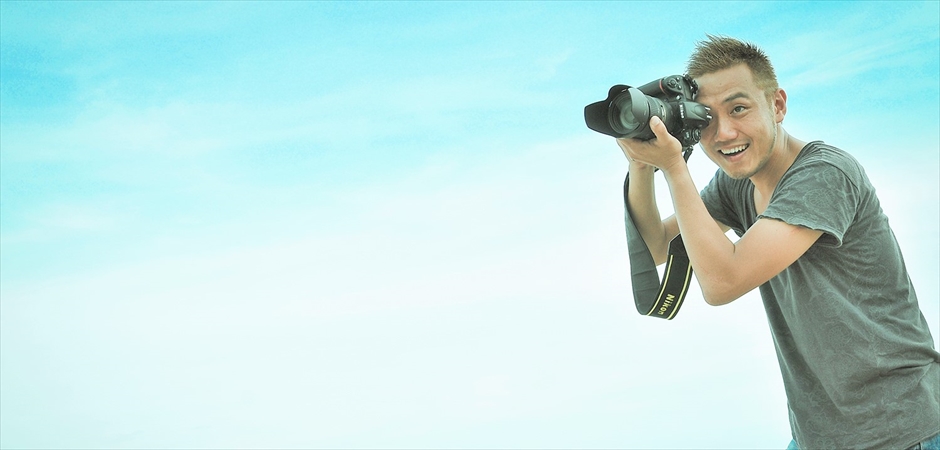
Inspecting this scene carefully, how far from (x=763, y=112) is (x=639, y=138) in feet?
0.79

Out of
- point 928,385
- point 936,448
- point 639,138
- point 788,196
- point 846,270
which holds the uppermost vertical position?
point 639,138

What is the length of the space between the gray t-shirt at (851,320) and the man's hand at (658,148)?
0.60 feet

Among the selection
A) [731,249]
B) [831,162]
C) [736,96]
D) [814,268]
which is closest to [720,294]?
[731,249]

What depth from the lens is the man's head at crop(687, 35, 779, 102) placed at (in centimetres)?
167

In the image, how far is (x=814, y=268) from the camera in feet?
5.08

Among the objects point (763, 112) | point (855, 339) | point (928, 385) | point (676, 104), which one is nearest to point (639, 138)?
point (676, 104)

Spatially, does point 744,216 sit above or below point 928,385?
above

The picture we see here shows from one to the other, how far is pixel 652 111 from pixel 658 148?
0.23ft

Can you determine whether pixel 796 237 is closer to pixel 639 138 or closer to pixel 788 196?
pixel 788 196

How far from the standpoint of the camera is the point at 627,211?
6.15ft

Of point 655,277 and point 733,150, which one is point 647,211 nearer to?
point 655,277

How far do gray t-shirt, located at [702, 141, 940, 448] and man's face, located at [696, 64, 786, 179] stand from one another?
74 millimetres

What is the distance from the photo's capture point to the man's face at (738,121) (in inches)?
64.2

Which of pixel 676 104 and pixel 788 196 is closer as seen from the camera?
pixel 788 196
